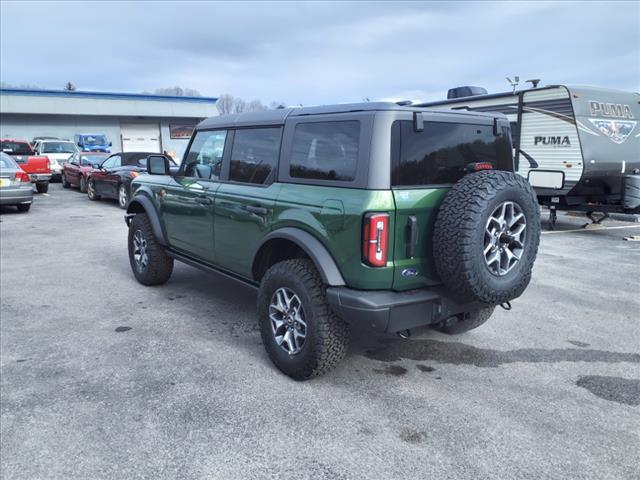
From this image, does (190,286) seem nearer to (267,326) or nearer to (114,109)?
(267,326)

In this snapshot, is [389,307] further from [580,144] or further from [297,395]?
[580,144]

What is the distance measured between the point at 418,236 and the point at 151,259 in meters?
3.67

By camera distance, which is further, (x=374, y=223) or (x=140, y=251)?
(x=140, y=251)

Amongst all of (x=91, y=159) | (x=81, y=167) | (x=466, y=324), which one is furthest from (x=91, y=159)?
(x=466, y=324)

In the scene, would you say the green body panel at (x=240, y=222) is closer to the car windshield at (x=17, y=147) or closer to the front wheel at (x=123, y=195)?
the front wheel at (x=123, y=195)

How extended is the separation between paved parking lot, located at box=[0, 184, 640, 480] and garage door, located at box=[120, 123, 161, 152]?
3246cm

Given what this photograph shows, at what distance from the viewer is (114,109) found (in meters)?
34.1

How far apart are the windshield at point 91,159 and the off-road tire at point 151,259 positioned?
41.2 feet

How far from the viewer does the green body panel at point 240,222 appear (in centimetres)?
400

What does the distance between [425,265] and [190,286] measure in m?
3.65

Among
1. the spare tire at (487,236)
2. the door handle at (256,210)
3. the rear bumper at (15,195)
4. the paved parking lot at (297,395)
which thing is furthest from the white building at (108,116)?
the spare tire at (487,236)

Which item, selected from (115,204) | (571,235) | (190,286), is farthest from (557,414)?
(115,204)

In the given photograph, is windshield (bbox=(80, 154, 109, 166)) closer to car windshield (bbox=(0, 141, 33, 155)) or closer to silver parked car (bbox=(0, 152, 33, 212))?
car windshield (bbox=(0, 141, 33, 155))

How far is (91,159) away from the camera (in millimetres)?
17547
